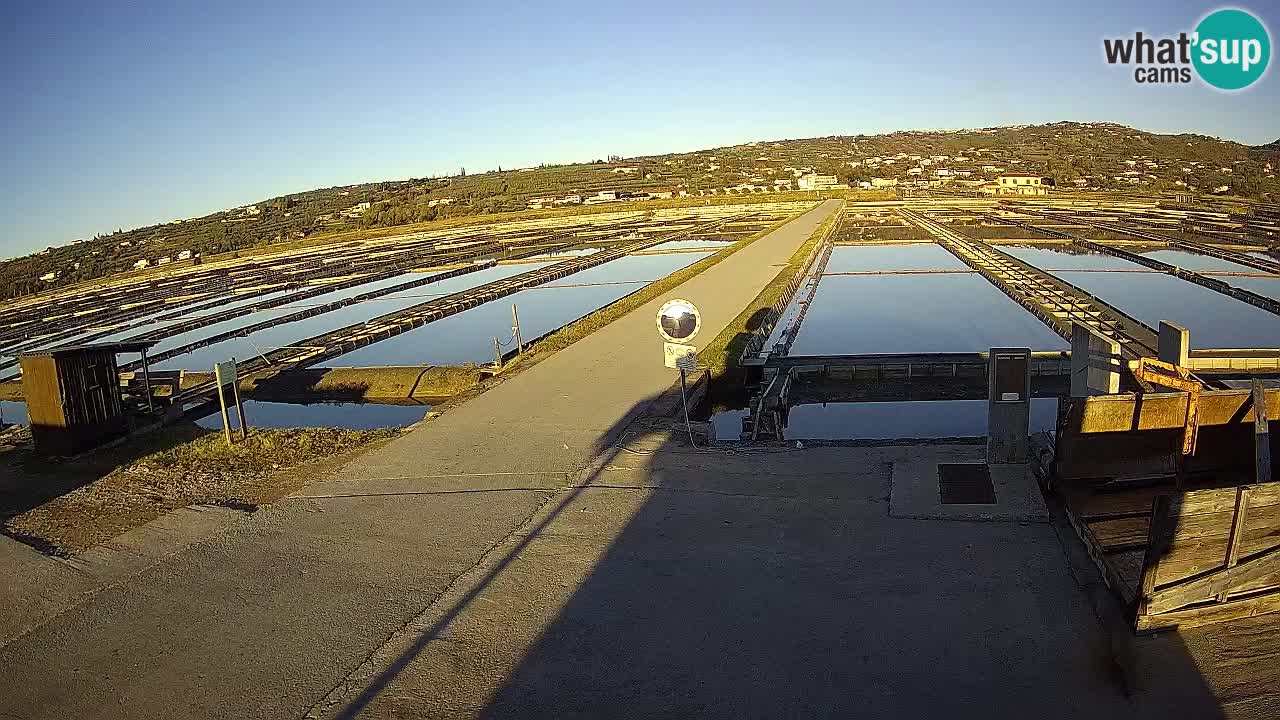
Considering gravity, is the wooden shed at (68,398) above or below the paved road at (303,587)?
above

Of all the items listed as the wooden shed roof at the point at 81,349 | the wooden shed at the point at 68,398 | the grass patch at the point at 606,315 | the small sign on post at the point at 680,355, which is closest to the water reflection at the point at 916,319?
the grass patch at the point at 606,315

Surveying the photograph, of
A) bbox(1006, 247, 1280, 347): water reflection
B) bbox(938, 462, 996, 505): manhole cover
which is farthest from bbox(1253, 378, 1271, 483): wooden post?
bbox(1006, 247, 1280, 347): water reflection

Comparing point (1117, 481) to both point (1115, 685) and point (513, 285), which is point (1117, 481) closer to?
point (1115, 685)

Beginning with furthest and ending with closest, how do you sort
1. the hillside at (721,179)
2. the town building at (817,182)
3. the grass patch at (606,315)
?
1. the town building at (817,182)
2. the hillside at (721,179)
3. the grass patch at (606,315)

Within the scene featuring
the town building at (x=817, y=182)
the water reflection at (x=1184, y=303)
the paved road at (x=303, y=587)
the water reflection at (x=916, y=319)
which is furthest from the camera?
the town building at (x=817, y=182)

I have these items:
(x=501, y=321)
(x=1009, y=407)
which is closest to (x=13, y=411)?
(x=501, y=321)

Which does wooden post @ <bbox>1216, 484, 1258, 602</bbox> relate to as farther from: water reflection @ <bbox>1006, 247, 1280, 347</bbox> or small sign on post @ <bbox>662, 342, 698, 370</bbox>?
water reflection @ <bbox>1006, 247, 1280, 347</bbox>

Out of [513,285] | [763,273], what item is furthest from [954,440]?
[513,285]

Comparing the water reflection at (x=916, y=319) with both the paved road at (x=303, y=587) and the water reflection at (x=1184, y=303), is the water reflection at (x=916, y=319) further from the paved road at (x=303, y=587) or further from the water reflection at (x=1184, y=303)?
the paved road at (x=303, y=587)
